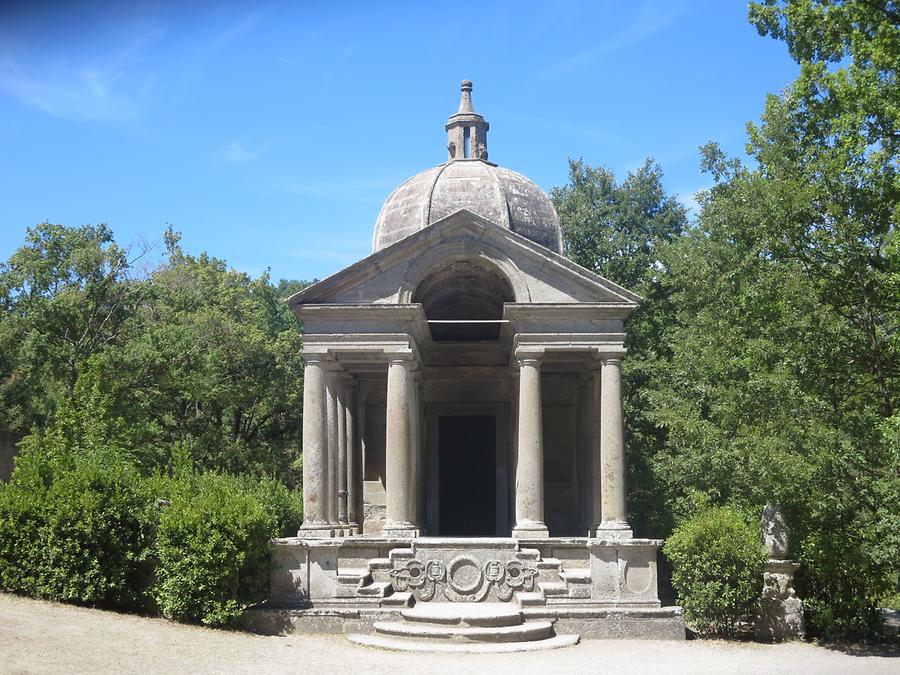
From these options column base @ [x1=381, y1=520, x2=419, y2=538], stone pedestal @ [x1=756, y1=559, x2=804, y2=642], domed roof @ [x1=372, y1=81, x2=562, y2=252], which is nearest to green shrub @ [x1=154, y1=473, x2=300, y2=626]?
column base @ [x1=381, y1=520, x2=419, y2=538]

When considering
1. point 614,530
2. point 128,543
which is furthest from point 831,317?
point 128,543

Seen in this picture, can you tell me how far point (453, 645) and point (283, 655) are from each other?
286 centimetres

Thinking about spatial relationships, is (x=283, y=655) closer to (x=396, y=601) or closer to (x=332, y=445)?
(x=396, y=601)

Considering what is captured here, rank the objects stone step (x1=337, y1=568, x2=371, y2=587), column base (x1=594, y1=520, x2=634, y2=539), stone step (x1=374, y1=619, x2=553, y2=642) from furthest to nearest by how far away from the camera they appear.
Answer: column base (x1=594, y1=520, x2=634, y2=539), stone step (x1=337, y1=568, x2=371, y2=587), stone step (x1=374, y1=619, x2=553, y2=642)

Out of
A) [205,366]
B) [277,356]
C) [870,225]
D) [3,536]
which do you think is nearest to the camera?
[3,536]

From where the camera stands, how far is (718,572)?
17.0 m

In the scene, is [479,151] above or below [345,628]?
above

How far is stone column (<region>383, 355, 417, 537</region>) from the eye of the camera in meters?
19.9

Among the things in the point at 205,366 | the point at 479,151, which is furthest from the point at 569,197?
the point at 205,366

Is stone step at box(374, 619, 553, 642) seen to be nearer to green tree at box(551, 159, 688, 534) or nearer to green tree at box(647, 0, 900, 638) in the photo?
green tree at box(647, 0, 900, 638)

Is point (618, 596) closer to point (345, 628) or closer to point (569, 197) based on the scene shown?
point (345, 628)

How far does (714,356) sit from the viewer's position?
24094mm

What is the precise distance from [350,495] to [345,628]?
765 centimetres

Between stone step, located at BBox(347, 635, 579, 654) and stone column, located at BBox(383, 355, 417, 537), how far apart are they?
364 centimetres
